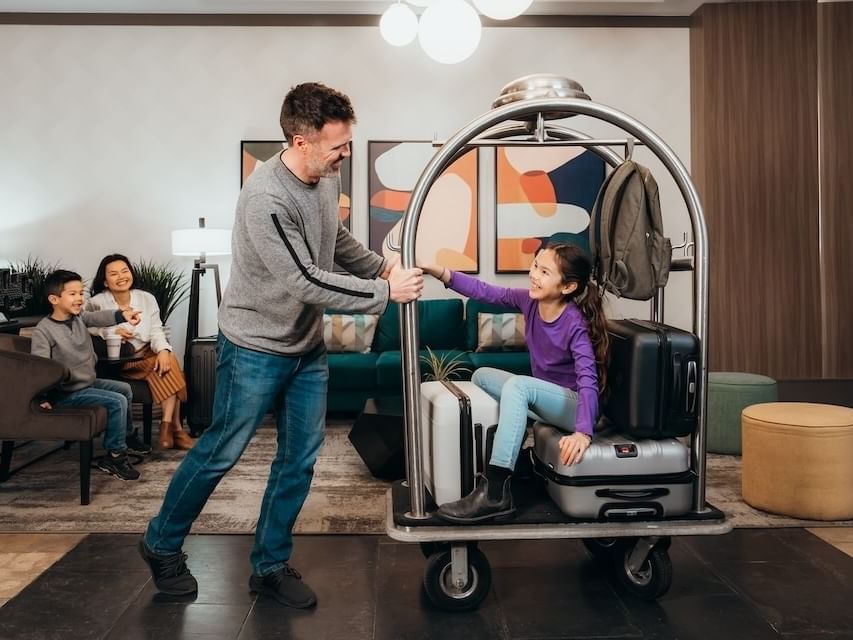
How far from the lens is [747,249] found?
5.57m

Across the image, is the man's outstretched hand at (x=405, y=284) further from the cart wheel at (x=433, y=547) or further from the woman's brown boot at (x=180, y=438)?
the woman's brown boot at (x=180, y=438)

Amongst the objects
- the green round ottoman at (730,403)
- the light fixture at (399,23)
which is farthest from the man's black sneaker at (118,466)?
the green round ottoman at (730,403)

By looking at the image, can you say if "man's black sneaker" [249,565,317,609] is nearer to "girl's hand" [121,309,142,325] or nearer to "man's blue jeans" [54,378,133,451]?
"man's blue jeans" [54,378,133,451]

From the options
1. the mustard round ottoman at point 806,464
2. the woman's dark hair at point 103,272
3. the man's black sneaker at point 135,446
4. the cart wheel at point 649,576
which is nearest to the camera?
the cart wheel at point 649,576

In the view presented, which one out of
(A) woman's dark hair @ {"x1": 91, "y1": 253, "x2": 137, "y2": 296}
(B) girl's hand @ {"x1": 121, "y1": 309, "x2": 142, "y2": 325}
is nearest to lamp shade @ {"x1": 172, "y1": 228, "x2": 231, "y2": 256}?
(A) woman's dark hair @ {"x1": 91, "y1": 253, "x2": 137, "y2": 296}

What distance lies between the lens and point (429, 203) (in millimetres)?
5785

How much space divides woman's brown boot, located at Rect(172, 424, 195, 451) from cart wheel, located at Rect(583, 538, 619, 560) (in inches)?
110

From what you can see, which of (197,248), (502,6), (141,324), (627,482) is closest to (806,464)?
(627,482)

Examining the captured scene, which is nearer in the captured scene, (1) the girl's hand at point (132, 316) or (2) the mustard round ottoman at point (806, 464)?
(2) the mustard round ottoman at point (806, 464)

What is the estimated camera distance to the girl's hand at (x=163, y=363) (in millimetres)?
4430

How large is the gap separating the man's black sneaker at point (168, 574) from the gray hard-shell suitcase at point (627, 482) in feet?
3.99

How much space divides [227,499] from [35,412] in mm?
956

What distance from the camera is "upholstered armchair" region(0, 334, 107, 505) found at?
328 cm

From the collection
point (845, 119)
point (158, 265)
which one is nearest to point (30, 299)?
point (158, 265)
